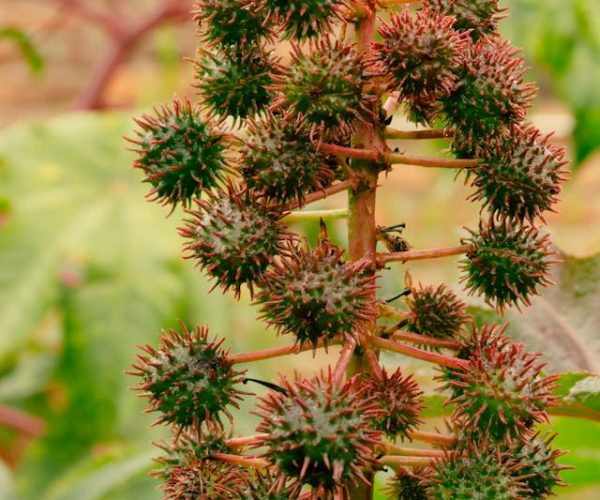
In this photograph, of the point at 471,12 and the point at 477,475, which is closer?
the point at 477,475

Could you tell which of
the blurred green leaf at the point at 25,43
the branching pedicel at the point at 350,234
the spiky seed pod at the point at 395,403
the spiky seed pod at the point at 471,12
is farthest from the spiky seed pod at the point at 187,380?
the blurred green leaf at the point at 25,43

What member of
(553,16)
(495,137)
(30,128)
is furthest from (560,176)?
(30,128)

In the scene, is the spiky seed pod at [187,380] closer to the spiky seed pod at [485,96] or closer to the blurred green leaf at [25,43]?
the spiky seed pod at [485,96]

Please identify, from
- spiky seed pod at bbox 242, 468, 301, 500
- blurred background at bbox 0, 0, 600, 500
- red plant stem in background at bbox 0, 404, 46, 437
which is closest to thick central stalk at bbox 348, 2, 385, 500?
spiky seed pod at bbox 242, 468, 301, 500

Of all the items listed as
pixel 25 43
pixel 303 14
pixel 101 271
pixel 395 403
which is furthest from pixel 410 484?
pixel 25 43

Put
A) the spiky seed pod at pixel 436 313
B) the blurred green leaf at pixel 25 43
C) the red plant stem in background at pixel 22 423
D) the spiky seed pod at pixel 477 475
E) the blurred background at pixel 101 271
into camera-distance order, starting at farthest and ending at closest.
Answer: the blurred green leaf at pixel 25 43
the red plant stem in background at pixel 22 423
the blurred background at pixel 101 271
the spiky seed pod at pixel 436 313
the spiky seed pod at pixel 477 475

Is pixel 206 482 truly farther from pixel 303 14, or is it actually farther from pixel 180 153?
pixel 303 14

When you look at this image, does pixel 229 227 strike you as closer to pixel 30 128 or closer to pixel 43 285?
pixel 43 285
